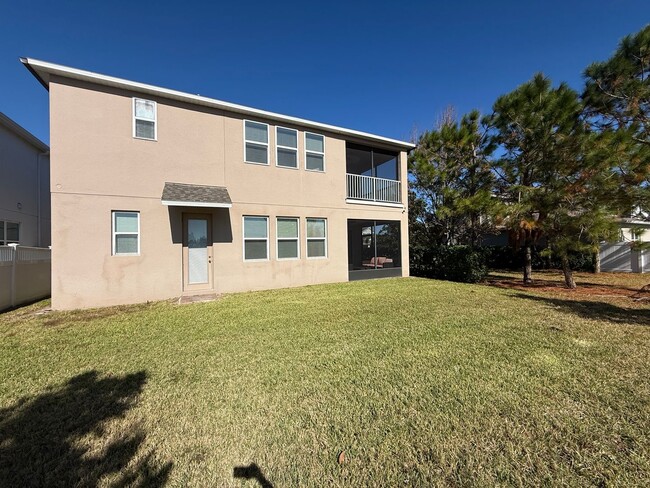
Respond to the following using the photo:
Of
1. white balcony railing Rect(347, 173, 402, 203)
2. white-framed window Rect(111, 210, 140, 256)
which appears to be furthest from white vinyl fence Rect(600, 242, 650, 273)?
white-framed window Rect(111, 210, 140, 256)

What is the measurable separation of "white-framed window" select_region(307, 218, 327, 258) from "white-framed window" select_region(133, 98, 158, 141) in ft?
19.0

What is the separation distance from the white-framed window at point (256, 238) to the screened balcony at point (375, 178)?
3994 millimetres

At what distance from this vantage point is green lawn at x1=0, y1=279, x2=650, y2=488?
84.6 inches

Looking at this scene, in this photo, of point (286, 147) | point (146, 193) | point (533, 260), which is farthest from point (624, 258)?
point (146, 193)

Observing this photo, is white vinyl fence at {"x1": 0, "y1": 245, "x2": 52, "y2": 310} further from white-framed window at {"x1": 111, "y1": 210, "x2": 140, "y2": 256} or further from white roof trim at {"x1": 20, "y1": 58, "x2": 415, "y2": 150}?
white roof trim at {"x1": 20, "y1": 58, "x2": 415, "y2": 150}

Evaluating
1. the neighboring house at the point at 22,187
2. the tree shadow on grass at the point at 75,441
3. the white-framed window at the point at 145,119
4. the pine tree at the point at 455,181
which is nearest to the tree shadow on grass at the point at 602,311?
the pine tree at the point at 455,181

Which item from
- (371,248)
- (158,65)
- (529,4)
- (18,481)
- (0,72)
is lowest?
A: (18,481)

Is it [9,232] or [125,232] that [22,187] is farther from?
[125,232]

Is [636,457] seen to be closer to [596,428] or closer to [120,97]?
[596,428]

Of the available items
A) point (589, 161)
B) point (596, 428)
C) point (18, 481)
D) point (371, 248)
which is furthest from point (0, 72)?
point (589, 161)

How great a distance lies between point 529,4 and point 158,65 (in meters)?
12.2

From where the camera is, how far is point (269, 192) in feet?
34.3

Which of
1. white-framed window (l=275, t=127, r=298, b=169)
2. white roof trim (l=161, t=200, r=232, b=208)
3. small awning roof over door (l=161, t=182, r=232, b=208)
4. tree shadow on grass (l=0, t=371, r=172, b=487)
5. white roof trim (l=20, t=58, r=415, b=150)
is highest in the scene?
white roof trim (l=20, t=58, r=415, b=150)

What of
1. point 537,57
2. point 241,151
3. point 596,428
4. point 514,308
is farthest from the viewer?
point 537,57
